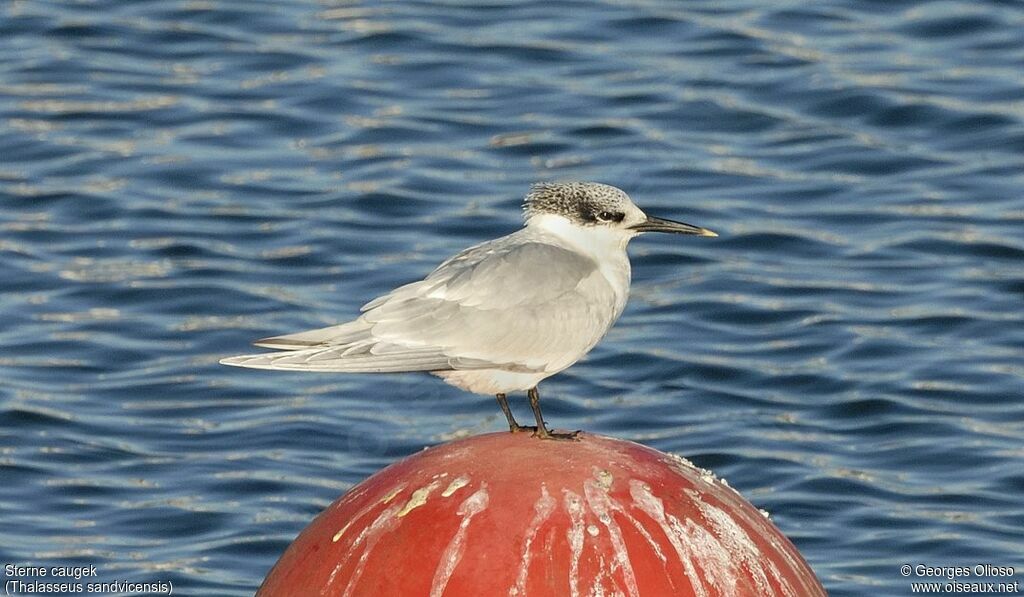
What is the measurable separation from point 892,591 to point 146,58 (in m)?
10.5

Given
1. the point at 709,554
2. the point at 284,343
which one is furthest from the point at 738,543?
the point at 284,343

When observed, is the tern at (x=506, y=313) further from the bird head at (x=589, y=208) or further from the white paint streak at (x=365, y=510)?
the white paint streak at (x=365, y=510)

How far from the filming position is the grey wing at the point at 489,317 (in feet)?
25.8

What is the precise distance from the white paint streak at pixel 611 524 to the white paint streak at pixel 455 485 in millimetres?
399

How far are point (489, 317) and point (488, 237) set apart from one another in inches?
293

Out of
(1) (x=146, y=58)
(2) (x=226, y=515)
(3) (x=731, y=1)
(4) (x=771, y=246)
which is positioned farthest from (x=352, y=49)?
(2) (x=226, y=515)

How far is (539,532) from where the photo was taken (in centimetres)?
654

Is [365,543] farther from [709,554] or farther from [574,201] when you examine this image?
[574,201]

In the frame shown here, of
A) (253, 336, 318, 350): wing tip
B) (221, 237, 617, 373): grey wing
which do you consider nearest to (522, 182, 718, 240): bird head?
(221, 237, 617, 373): grey wing

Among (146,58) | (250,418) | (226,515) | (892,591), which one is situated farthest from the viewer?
(146,58)

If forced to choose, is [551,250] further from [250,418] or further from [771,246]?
[771,246]

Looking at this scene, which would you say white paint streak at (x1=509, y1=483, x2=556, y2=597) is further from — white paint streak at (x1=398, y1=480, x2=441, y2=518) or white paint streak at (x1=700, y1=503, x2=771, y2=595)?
white paint streak at (x1=700, y1=503, x2=771, y2=595)

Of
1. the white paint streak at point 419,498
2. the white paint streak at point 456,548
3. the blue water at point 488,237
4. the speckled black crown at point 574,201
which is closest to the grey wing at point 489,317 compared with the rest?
the speckled black crown at point 574,201

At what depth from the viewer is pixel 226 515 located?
12.7m
